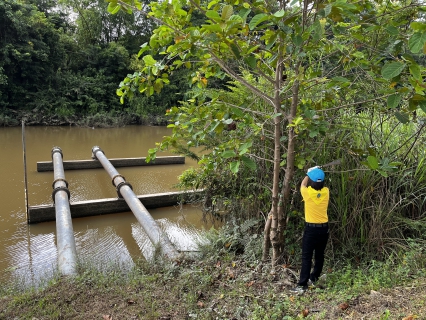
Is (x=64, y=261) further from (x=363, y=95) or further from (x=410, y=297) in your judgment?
(x=363, y=95)

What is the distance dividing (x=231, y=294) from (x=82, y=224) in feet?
13.8

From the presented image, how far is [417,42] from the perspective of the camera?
174 centimetres

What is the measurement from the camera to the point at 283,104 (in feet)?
12.2

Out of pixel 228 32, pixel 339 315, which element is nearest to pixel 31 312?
pixel 339 315

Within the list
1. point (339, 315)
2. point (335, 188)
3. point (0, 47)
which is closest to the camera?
point (339, 315)

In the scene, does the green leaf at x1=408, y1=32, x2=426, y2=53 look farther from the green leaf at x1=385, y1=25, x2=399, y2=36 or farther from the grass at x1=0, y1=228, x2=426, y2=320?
the grass at x1=0, y1=228, x2=426, y2=320

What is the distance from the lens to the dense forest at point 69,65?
18766 mm

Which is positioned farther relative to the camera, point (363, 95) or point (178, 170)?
point (178, 170)

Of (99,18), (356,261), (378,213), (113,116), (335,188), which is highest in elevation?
(99,18)

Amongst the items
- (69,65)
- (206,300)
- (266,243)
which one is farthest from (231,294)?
(69,65)

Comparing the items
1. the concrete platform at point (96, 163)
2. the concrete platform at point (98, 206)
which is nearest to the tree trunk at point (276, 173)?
the concrete platform at point (98, 206)

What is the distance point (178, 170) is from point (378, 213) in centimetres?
741

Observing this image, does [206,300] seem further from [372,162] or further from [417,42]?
[417,42]

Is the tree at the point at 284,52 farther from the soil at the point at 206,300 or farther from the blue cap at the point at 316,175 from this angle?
the soil at the point at 206,300
